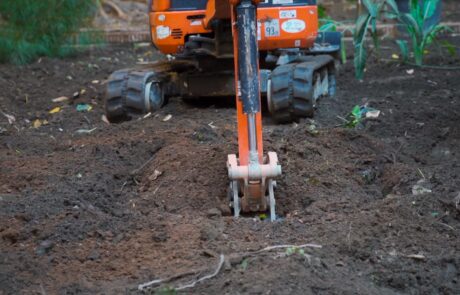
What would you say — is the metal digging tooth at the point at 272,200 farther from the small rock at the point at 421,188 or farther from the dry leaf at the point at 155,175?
the dry leaf at the point at 155,175

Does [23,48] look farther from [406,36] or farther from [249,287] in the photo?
[249,287]

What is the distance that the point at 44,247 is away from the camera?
16.6 feet

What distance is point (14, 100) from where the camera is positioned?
10.2m

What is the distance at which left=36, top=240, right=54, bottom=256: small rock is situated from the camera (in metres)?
5.01

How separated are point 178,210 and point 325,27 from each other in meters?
5.56

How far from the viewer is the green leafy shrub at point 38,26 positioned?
39.9ft

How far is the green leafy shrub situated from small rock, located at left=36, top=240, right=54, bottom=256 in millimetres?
7516

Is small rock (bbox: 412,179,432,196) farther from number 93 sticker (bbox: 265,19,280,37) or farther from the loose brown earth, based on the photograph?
number 93 sticker (bbox: 265,19,280,37)

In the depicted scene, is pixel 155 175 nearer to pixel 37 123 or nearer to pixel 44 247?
pixel 44 247

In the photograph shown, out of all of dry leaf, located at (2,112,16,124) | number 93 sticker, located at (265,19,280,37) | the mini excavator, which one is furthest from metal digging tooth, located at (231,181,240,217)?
dry leaf, located at (2,112,16,124)

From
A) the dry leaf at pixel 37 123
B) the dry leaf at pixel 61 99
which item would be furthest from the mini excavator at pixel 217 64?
the dry leaf at pixel 61 99

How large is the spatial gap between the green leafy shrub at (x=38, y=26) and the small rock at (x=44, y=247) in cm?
752

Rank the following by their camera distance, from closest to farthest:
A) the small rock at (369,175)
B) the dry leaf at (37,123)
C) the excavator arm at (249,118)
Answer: the excavator arm at (249,118)
the small rock at (369,175)
the dry leaf at (37,123)

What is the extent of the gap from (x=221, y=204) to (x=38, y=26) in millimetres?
7486
